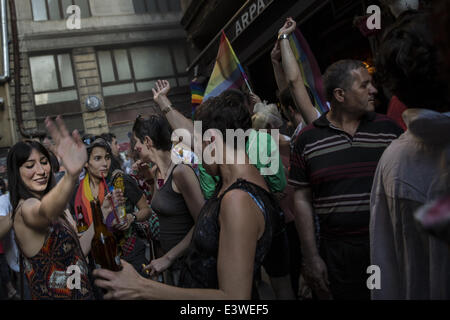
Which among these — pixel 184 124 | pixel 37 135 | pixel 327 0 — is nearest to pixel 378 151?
pixel 184 124

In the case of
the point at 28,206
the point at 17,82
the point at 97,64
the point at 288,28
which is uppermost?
the point at 97,64

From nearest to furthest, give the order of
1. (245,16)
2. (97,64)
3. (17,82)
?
(245,16), (17,82), (97,64)

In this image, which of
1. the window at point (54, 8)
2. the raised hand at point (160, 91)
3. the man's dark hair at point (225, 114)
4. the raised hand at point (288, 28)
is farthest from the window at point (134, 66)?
the man's dark hair at point (225, 114)

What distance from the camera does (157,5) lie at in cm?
1304

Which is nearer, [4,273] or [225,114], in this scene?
[225,114]

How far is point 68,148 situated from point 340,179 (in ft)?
4.93

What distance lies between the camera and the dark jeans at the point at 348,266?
6.16ft

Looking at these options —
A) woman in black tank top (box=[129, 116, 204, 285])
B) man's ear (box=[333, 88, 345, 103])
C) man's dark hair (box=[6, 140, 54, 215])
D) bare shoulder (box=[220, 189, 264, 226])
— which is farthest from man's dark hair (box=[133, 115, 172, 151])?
bare shoulder (box=[220, 189, 264, 226])

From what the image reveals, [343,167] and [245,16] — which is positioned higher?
[245,16]

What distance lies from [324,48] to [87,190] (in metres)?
5.37

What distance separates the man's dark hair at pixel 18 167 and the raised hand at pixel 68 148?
428 millimetres

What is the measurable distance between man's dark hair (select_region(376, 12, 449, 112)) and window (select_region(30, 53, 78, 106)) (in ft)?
54.7

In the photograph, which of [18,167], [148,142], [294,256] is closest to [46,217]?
[18,167]

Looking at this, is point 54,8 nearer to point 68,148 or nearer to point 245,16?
point 245,16
